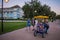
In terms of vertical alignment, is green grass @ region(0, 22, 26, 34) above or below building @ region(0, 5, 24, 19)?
below

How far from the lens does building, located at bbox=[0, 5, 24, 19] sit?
2.75m

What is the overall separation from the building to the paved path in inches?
10.2

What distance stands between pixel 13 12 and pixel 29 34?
1.53 ft

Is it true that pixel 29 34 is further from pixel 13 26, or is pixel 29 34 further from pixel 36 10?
pixel 36 10

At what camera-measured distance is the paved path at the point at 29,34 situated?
267 centimetres

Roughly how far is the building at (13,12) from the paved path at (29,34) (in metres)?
0.26

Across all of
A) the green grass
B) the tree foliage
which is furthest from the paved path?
the tree foliage

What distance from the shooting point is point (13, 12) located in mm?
2758

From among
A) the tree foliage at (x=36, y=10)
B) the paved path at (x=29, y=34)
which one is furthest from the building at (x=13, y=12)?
the paved path at (x=29, y=34)

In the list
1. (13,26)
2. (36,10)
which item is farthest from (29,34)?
(36,10)

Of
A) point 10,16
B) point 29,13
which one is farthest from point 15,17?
point 29,13

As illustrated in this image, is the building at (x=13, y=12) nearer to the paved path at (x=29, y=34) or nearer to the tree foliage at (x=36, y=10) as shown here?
the tree foliage at (x=36, y=10)

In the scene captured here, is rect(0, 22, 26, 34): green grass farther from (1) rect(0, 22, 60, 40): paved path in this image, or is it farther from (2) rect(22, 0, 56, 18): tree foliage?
(2) rect(22, 0, 56, 18): tree foliage

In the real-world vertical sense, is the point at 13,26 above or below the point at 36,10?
below
